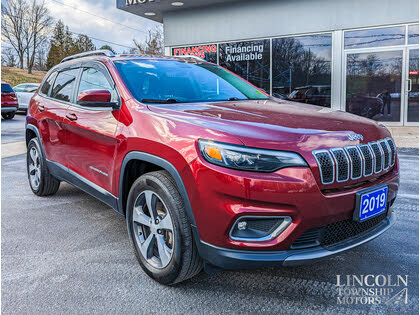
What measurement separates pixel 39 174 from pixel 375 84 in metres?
10.9

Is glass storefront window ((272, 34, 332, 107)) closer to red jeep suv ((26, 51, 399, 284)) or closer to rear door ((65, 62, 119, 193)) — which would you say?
rear door ((65, 62, 119, 193))

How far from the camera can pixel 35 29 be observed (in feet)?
159

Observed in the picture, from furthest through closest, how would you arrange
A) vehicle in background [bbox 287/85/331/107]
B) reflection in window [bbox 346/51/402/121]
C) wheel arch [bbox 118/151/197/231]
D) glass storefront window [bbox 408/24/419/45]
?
vehicle in background [bbox 287/85/331/107]
reflection in window [bbox 346/51/402/121]
glass storefront window [bbox 408/24/419/45]
wheel arch [bbox 118/151/197/231]

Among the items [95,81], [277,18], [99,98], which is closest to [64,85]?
[95,81]

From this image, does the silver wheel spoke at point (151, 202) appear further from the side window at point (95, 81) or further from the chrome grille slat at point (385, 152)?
the chrome grille slat at point (385, 152)

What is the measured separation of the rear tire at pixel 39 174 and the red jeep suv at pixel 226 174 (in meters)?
1.51

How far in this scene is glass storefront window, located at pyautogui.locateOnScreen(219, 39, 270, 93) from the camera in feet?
45.8

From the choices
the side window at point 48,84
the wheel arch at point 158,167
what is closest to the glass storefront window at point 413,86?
the side window at point 48,84

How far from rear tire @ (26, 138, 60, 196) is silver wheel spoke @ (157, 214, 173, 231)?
266 cm

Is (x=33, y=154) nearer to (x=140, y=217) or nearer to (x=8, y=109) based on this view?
(x=140, y=217)

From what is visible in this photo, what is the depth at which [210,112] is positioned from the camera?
110 inches

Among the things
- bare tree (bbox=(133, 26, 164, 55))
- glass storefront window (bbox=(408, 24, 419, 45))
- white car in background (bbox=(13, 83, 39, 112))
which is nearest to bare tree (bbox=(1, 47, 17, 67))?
bare tree (bbox=(133, 26, 164, 55))

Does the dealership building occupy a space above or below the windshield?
above

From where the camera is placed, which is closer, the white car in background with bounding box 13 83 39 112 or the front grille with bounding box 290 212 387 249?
the front grille with bounding box 290 212 387 249
